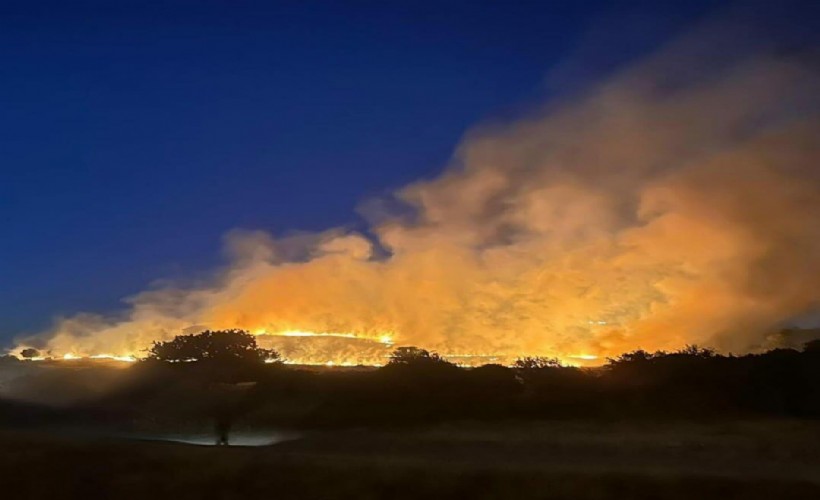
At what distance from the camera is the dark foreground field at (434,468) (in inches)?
522

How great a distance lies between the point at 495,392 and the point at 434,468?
51.2 feet

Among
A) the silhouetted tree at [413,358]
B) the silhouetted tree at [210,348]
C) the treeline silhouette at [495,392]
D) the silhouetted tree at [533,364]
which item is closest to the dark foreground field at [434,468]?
the treeline silhouette at [495,392]

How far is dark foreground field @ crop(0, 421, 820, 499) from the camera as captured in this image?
13250 mm

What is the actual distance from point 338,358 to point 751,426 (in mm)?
30654

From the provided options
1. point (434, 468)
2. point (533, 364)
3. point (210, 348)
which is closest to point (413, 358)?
point (533, 364)

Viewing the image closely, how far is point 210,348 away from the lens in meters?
42.6

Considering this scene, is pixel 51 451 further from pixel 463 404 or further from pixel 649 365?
pixel 649 365

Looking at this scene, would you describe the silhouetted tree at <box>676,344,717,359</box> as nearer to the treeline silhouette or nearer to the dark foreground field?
the treeline silhouette

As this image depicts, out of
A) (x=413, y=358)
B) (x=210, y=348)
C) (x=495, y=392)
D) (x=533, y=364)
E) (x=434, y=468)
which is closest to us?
(x=434, y=468)

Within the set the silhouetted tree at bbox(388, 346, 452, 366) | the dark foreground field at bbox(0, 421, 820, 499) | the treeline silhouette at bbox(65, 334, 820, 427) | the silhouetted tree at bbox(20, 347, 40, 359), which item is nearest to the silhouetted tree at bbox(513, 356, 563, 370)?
the treeline silhouette at bbox(65, 334, 820, 427)

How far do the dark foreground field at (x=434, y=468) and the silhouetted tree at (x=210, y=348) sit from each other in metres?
21.4

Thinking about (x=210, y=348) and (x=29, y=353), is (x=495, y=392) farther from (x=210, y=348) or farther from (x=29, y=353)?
(x=29, y=353)

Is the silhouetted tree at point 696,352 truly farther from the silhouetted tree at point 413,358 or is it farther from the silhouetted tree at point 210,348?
the silhouetted tree at point 210,348

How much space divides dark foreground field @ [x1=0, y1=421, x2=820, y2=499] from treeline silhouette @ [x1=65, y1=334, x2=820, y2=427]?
5.90 m
